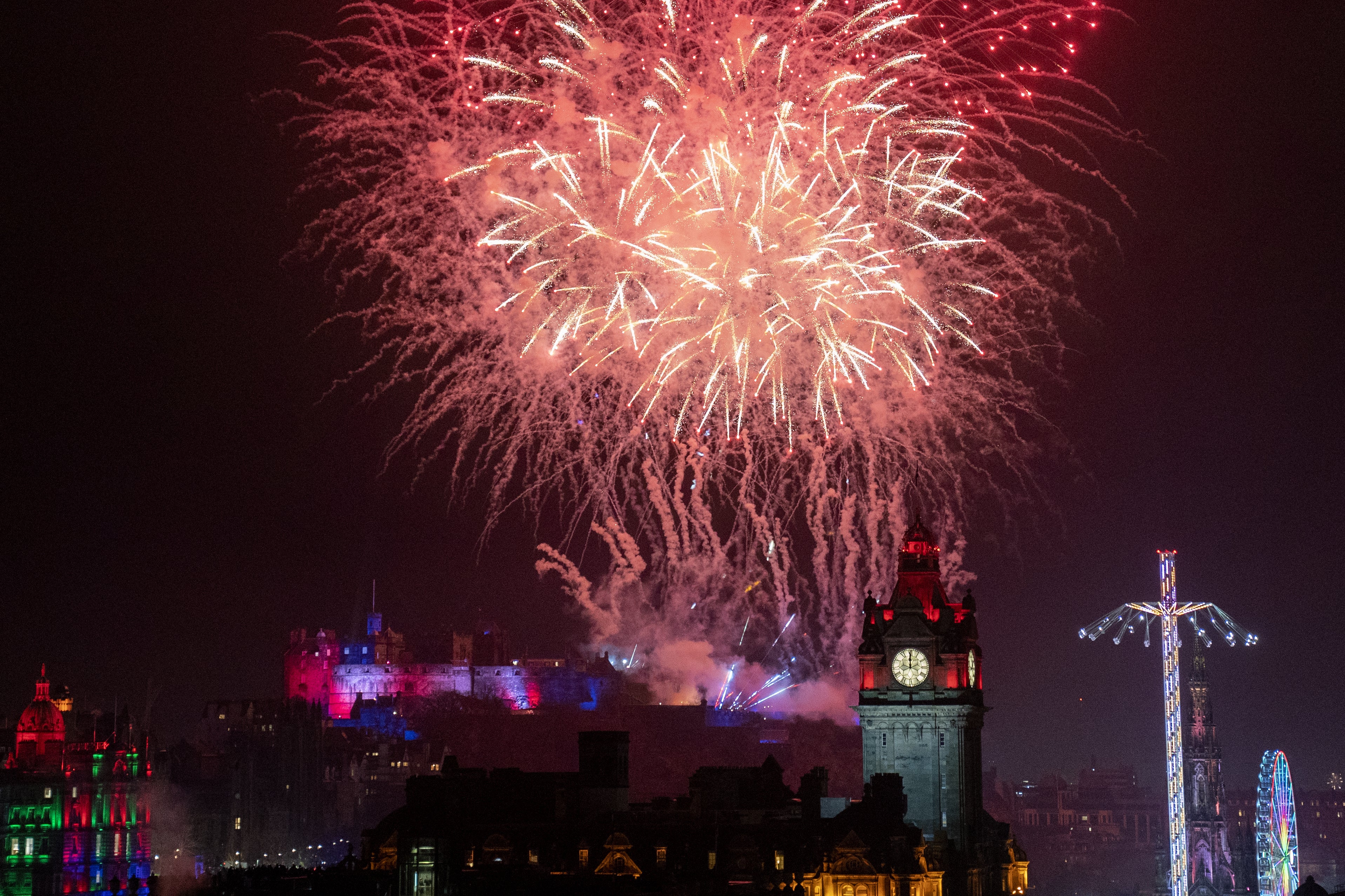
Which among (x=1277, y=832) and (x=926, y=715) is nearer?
(x=926, y=715)

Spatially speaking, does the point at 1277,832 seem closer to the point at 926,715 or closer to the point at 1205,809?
the point at 1205,809

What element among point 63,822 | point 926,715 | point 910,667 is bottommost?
point 63,822

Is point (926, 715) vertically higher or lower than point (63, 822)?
higher

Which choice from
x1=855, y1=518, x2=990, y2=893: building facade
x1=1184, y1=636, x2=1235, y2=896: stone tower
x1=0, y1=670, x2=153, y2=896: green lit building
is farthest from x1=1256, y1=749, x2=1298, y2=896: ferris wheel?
A: x1=0, y1=670, x2=153, y2=896: green lit building

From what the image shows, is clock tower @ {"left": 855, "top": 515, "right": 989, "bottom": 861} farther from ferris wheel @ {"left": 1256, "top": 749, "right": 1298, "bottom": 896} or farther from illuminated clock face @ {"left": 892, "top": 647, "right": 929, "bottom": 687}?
ferris wheel @ {"left": 1256, "top": 749, "right": 1298, "bottom": 896}

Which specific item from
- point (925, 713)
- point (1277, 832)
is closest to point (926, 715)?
point (925, 713)

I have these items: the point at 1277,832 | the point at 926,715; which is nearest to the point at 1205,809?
the point at 1277,832
